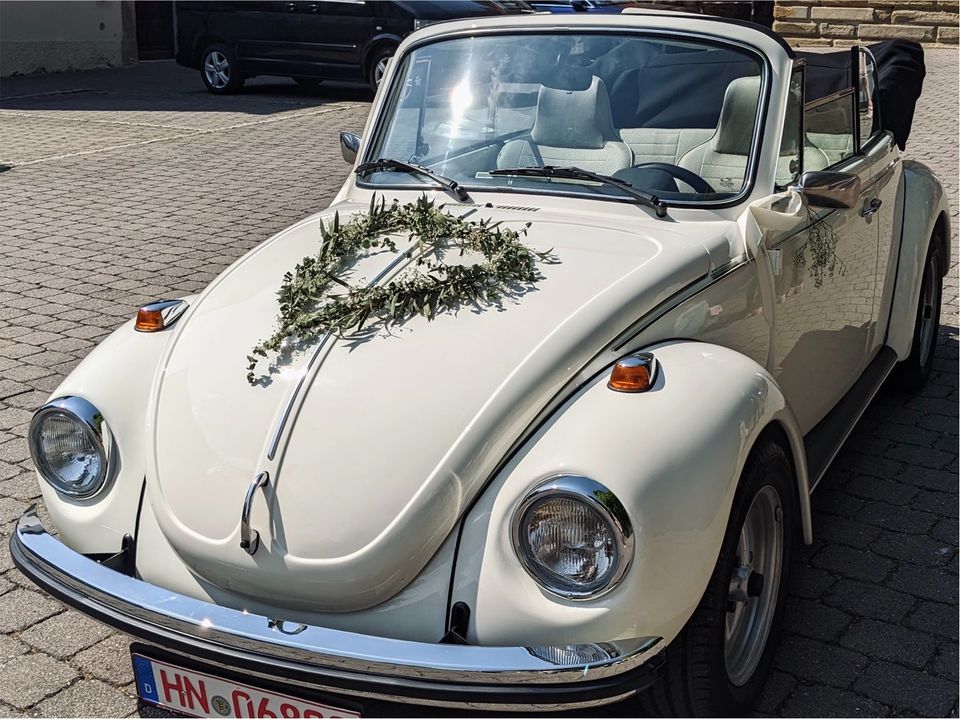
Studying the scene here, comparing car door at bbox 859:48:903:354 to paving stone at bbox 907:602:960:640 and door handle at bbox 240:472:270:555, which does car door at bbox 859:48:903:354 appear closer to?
paving stone at bbox 907:602:960:640

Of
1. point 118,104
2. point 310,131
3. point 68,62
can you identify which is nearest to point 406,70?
point 310,131

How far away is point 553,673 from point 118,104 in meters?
14.9

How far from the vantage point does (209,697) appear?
2.64 meters

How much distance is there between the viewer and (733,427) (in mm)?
2730

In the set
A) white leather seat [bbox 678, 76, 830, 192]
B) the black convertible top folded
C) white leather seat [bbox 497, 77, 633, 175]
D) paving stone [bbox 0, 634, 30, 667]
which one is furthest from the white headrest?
paving stone [bbox 0, 634, 30, 667]

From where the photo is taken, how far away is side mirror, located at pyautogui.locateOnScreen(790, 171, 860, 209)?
11.8 ft

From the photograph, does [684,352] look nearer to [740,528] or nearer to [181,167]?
[740,528]

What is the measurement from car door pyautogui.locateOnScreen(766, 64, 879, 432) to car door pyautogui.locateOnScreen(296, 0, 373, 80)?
11.6 meters

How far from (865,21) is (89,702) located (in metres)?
20.6

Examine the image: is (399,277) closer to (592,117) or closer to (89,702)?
(592,117)

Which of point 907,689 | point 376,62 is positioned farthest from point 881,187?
point 376,62

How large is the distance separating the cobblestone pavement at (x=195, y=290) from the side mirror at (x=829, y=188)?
1222mm

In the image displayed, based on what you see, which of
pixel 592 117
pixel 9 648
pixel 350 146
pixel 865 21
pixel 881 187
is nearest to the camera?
pixel 9 648

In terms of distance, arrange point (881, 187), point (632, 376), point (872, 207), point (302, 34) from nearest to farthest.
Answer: point (632, 376), point (872, 207), point (881, 187), point (302, 34)
